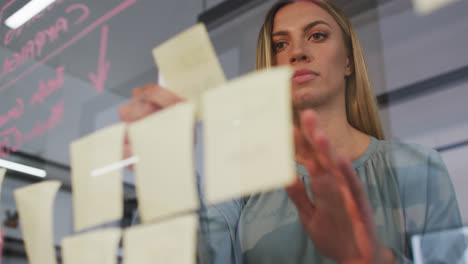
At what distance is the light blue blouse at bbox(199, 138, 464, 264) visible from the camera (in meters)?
0.53

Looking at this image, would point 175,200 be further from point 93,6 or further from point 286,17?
point 93,6

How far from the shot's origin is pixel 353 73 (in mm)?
698

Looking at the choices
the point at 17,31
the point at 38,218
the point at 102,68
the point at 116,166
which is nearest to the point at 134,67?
the point at 102,68

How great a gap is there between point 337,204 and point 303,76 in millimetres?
217

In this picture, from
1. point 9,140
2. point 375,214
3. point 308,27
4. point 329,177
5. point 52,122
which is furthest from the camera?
point 9,140

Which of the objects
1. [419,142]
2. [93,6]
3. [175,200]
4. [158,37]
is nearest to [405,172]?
[419,142]

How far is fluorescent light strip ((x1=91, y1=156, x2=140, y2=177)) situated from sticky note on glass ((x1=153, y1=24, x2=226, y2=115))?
4.0 inches

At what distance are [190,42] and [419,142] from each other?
314mm

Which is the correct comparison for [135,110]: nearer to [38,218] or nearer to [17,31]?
[38,218]

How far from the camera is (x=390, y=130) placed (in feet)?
2.01

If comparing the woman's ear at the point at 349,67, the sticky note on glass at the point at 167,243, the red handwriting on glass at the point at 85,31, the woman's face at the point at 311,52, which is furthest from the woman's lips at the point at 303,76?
the red handwriting on glass at the point at 85,31

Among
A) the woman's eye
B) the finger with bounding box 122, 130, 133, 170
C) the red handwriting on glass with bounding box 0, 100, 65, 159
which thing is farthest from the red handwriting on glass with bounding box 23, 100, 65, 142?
the woman's eye

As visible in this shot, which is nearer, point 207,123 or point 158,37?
point 207,123

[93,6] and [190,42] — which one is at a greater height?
[93,6]
